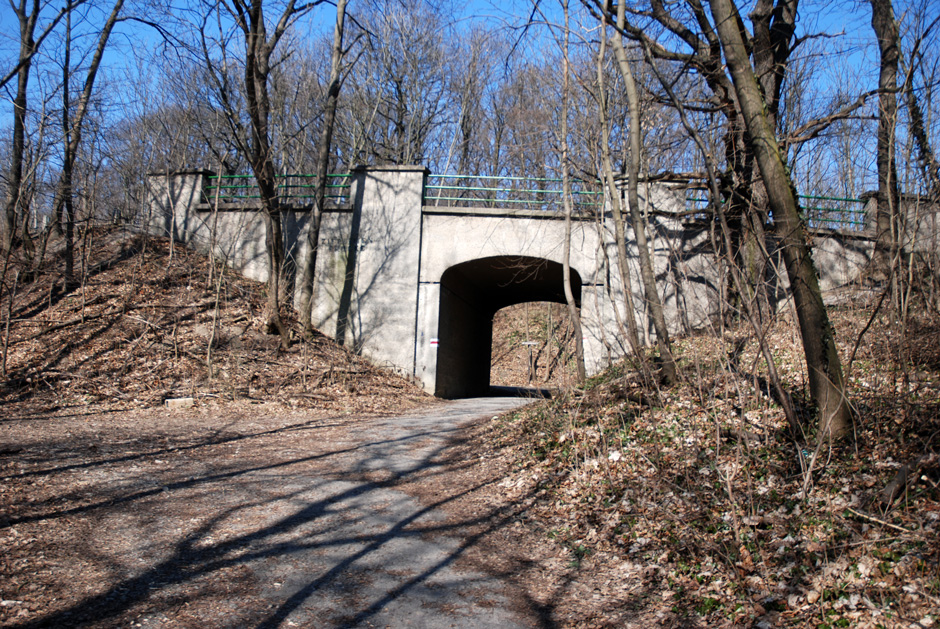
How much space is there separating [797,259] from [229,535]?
5020 millimetres

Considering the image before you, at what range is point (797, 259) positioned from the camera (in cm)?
507

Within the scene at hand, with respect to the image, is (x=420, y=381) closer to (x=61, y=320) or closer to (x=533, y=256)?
(x=533, y=256)

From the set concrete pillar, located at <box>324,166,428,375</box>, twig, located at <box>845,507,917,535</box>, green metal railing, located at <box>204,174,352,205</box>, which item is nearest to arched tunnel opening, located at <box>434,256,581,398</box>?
concrete pillar, located at <box>324,166,428,375</box>

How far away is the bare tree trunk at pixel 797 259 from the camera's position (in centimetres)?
495

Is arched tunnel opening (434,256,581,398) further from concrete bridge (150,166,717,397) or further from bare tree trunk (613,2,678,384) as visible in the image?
bare tree trunk (613,2,678,384)

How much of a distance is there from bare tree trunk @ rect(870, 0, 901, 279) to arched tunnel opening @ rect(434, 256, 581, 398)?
7.56 metres

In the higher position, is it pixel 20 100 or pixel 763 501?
pixel 20 100

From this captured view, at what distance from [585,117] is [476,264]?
5796mm

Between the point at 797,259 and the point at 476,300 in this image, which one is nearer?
the point at 797,259

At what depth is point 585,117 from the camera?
11352 millimetres

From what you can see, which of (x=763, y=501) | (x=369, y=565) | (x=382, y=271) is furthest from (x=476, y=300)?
(x=369, y=565)

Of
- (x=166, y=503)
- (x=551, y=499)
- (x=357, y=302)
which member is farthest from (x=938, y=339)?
(x=357, y=302)

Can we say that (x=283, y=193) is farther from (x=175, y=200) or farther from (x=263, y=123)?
(x=263, y=123)

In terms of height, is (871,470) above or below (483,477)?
above
